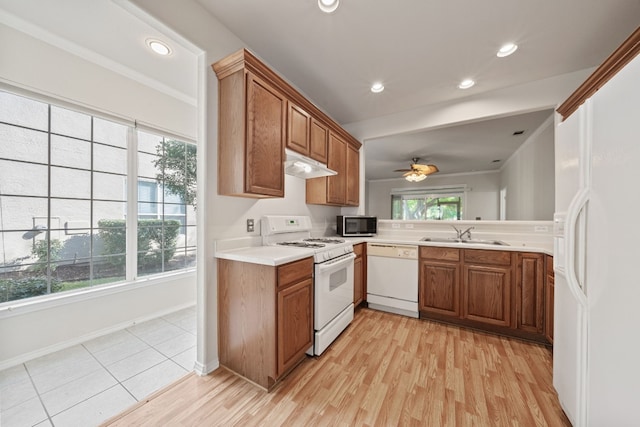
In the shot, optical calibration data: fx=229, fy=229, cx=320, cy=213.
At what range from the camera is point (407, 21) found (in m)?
1.73

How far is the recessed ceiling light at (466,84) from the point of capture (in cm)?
247

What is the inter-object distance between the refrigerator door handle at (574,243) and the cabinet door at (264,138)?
178cm

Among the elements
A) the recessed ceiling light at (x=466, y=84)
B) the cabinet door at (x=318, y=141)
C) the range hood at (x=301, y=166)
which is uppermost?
the recessed ceiling light at (x=466, y=84)

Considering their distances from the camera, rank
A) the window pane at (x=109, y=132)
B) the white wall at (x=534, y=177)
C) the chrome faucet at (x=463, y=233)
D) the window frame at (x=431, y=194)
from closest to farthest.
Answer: the window pane at (x=109, y=132)
the chrome faucet at (x=463, y=233)
the white wall at (x=534, y=177)
the window frame at (x=431, y=194)

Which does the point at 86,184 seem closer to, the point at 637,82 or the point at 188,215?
the point at 188,215

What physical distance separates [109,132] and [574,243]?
3.86 meters

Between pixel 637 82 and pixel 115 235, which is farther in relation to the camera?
pixel 115 235

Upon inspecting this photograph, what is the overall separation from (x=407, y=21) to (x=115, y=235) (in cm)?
343

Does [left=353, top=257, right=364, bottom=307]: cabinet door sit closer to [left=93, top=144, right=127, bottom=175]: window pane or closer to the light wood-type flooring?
the light wood-type flooring

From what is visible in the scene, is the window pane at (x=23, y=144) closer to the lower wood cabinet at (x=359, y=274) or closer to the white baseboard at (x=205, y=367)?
the white baseboard at (x=205, y=367)

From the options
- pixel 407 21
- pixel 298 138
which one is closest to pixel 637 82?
pixel 407 21

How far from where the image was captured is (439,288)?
251 cm

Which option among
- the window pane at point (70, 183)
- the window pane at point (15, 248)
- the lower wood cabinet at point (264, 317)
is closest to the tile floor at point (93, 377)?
the lower wood cabinet at point (264, 317)

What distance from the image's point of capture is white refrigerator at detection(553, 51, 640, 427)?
81 cm
